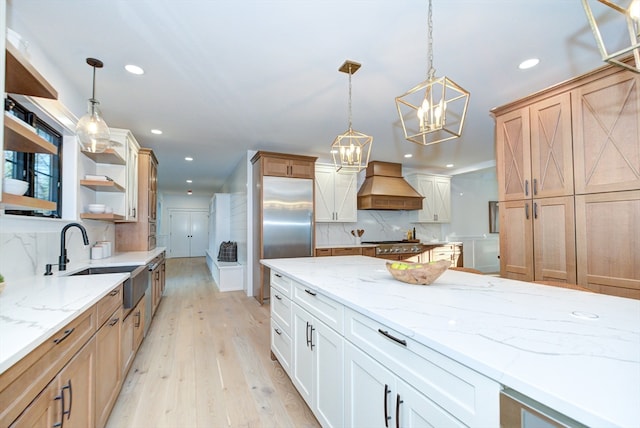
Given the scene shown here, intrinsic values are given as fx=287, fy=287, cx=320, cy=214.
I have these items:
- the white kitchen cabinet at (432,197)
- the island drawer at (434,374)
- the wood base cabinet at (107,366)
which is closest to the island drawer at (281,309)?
the island drawer at (434,374)

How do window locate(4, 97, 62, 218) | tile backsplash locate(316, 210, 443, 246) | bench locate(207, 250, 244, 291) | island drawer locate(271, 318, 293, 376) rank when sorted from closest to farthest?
1. window locate(4, 97, 62, 218)
2. island drawer locate(271, 318, 293, 376)
3. bench locate(207, 250, 244, 291)
4. tile backsplash locate(316, 210, 443, 246)

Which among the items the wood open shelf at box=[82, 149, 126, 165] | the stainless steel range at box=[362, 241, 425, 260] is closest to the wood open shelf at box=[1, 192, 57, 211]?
the wood open shelf at box=[82, 149, 126, 165]

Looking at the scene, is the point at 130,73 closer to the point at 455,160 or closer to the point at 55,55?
the point at 55,55

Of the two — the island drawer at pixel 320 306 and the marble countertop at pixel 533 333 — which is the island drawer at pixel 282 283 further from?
the marble countertop at pixel 533 333

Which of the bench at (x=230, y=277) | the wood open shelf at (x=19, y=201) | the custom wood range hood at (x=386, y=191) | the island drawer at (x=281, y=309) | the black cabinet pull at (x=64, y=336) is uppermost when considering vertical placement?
the custom wood range hood at (x=386, y=191)

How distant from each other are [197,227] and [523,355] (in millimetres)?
12378

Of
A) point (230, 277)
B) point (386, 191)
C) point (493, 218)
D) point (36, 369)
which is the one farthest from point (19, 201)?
point (493, 218)

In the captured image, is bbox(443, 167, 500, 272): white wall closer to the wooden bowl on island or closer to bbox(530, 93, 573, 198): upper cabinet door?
bbox(530, 93, 573, 198): upper cabinet door

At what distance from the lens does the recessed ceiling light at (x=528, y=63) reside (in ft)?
7.93

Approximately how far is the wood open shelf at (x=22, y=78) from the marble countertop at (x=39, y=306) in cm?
104

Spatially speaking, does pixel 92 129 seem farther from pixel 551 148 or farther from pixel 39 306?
pixel 551 148

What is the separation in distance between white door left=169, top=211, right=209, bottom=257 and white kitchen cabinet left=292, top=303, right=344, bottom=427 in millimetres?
10720

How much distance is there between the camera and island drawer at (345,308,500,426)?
0.74 metres

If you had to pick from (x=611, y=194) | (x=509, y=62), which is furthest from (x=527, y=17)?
(x=611, y=194)
